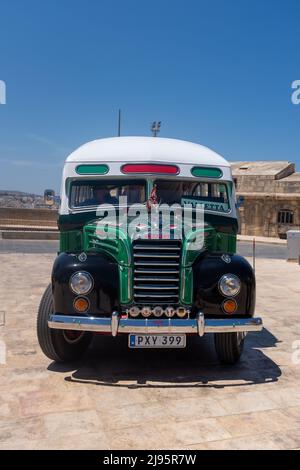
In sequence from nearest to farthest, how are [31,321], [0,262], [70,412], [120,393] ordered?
1. [70,412]
2. [120,393]
3. [31,321]
4. [0,262]

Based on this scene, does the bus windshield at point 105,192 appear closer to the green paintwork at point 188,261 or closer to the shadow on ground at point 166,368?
the green paintwork at point 188,261

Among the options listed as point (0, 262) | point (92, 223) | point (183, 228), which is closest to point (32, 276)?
point (0, 262)

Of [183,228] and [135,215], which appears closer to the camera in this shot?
[183,228]

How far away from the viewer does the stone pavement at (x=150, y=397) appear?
3.21 m

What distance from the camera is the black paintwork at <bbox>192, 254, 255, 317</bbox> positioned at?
4.29 metres

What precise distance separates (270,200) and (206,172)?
23.0 metres

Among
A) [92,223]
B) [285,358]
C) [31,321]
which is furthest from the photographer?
[31,321]

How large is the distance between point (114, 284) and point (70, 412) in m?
1.23

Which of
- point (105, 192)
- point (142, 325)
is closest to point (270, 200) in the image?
point (105, 192)

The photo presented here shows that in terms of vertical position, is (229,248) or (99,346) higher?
(229,248)

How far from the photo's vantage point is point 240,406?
379 cm

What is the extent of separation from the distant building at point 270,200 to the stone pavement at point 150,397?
21.5 m

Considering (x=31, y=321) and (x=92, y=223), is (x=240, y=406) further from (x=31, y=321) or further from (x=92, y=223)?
(x=31, y=321)

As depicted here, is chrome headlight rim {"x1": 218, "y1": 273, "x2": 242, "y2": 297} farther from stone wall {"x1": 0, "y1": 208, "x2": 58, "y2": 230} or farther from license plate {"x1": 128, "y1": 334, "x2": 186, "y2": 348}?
stone wall {"x1": 0, "y1": 208, "x2": 58, "y2": 230}
